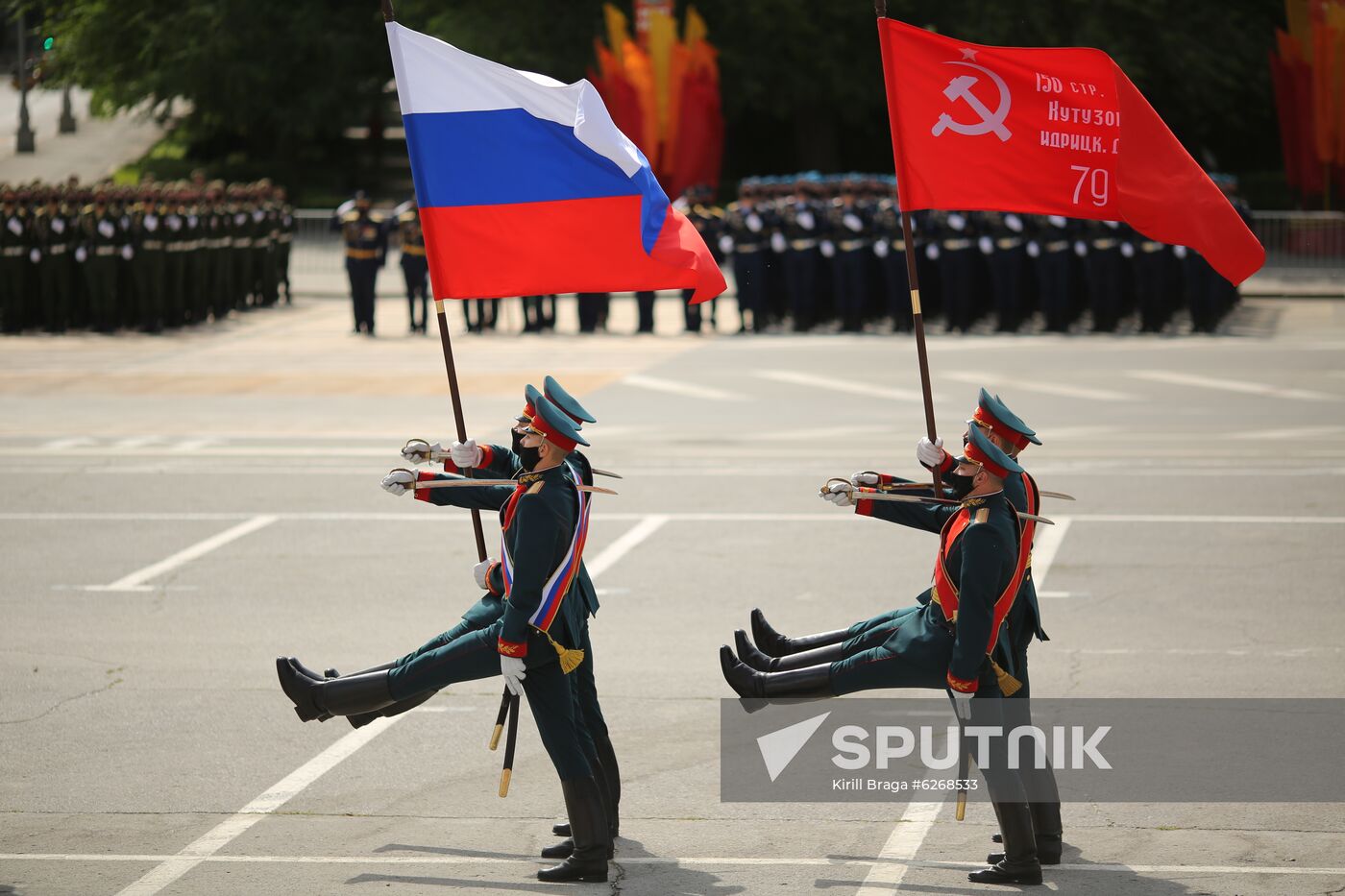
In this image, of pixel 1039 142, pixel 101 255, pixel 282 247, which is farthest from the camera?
pixel 282 247

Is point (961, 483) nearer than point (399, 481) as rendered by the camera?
Yes

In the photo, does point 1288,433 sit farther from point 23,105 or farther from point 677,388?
point 23,105

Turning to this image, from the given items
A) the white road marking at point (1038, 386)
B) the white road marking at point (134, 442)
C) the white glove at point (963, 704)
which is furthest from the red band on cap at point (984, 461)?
the white road marking at point (1038, 386)

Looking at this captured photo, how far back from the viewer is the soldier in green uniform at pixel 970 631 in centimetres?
668

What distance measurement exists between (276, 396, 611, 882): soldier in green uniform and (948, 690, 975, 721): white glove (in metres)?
1.32

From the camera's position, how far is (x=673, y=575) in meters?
12.0

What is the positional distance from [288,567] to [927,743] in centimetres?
532

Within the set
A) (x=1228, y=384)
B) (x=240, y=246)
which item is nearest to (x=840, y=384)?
(x=1228, y=384)

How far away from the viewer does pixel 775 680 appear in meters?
7.35

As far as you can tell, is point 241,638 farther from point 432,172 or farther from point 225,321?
point 225,321

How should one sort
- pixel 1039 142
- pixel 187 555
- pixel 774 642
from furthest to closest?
pixel 187 555, pixel 1039 142, pixel 774 642

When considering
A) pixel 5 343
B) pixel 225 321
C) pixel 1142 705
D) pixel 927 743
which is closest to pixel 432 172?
pixel 927 743

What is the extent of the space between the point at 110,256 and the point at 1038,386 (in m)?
13.0

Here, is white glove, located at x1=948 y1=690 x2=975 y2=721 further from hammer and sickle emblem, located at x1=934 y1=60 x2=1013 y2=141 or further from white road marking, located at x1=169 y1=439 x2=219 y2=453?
white road marking, located at x1=169 y1=439 x2=219 y2=453
